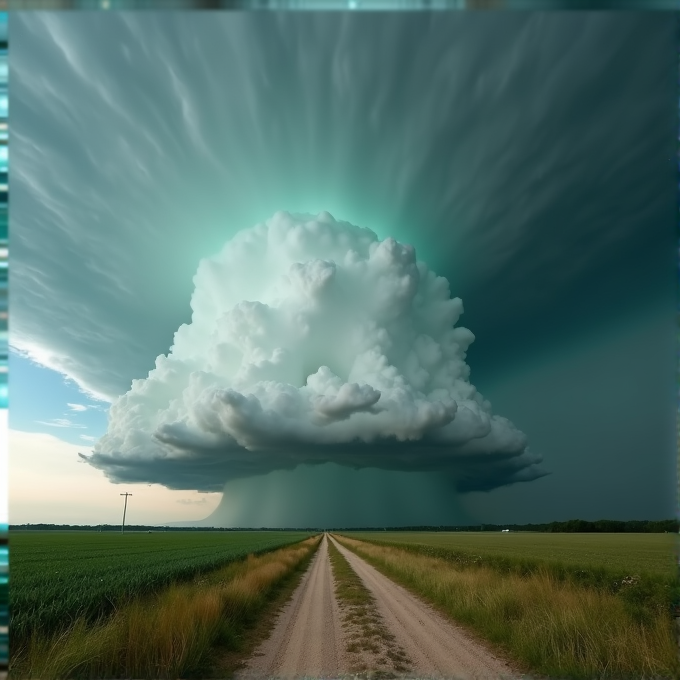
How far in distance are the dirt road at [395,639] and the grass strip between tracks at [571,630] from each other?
0.94 feet

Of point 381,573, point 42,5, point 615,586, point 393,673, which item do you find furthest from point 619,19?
point 381,573

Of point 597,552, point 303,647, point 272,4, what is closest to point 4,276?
point 272,4

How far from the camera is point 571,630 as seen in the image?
4.79m

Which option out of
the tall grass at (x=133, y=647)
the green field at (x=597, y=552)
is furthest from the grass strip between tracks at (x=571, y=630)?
the tall grass at (x=133, y=647)

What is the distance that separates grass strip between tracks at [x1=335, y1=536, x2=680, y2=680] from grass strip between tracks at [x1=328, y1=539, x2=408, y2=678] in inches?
42.4

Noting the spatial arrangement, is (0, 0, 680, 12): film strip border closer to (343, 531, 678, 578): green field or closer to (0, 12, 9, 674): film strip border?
(0, 12, 9, 674): film strip border

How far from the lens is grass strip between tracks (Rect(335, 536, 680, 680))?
4289mm

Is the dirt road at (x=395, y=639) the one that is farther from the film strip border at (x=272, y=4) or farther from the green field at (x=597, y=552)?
the film strip border at (x=272, y=4)

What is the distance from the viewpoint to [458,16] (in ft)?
16.8

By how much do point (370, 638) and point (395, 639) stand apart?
28 centimetres

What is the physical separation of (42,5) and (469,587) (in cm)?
804

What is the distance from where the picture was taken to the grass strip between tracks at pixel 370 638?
4.76m

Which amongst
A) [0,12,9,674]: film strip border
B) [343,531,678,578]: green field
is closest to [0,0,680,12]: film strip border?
[0,12,9,674]: film strip border

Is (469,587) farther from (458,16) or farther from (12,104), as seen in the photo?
(12,104)
